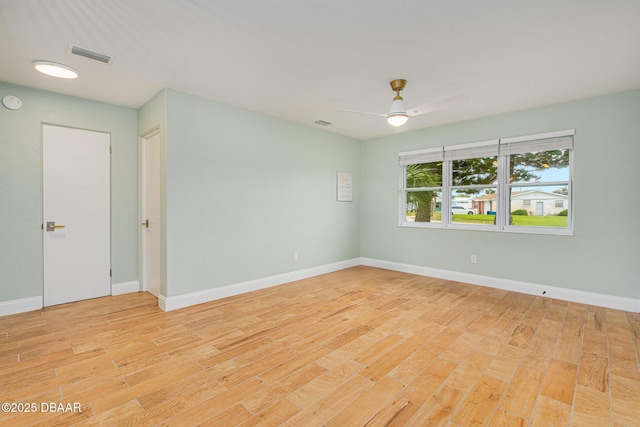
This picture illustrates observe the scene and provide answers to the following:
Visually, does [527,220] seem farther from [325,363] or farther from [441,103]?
[325,363]

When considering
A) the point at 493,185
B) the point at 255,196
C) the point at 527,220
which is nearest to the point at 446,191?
the point at 493,185

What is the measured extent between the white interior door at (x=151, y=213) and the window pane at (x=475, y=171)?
177 inches

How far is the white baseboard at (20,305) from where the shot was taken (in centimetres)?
325

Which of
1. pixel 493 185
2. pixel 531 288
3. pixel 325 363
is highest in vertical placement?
pixel 493 185

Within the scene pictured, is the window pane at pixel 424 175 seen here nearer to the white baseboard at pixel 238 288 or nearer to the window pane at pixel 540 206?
the window pane at pixel 540 206

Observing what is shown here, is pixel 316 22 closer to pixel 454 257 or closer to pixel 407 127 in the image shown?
pixel 407 127

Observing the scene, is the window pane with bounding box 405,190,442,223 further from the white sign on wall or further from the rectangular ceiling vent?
the rectangular ceiling vent

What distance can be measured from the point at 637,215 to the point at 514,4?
3159mm

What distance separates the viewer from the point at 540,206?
414 centimetres

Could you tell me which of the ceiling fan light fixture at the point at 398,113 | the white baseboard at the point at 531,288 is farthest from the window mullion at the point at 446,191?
the ceiling fan light fixture at the point at 398,113

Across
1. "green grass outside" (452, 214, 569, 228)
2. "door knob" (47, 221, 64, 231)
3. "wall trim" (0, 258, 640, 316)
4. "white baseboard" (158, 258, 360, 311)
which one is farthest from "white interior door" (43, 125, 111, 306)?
"green grass outside" (452, 214, 569, 228)

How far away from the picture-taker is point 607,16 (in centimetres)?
209

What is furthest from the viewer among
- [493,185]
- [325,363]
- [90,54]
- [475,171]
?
[475,171]

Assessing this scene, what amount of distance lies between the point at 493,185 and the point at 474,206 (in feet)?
1.42
